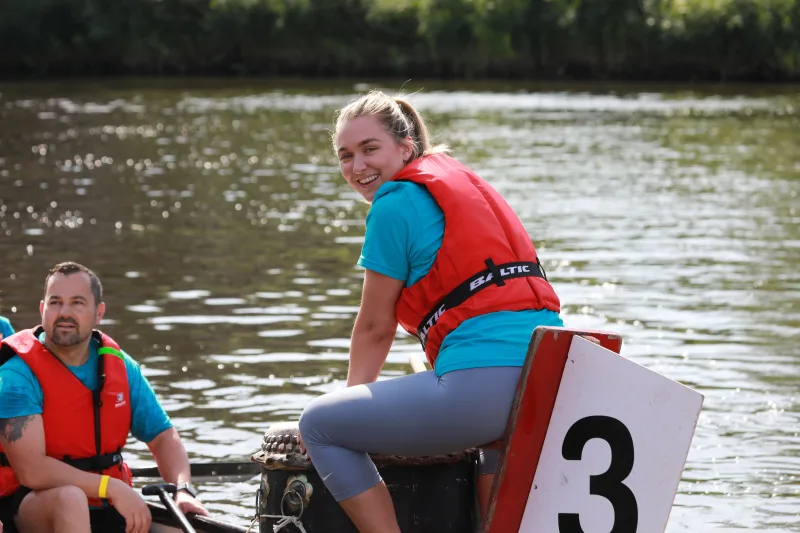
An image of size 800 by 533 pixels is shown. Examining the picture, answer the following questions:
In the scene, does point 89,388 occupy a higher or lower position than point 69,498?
higher

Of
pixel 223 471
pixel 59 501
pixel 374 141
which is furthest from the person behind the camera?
pixel 223 471

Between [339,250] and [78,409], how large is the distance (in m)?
9.53

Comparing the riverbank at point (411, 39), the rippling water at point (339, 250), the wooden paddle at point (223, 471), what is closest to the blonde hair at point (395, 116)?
the wooden paddle at point (223, 471)

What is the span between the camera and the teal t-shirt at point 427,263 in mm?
4098

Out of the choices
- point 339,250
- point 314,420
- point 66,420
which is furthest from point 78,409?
point 339,250

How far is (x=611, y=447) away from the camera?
13.7 ft

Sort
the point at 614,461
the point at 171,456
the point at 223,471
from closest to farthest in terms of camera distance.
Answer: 1. the point at 614,461
2. the point at 171,456
3. the point at 223,471

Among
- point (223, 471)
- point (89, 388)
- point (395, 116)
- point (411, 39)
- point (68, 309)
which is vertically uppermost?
point (395, 116)

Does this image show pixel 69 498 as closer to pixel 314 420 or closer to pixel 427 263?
pixel 314 420

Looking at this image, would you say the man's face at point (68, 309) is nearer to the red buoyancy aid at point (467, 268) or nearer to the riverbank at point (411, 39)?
the red buoyancy aid at point (467, 268)

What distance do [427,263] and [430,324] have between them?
0.20 m

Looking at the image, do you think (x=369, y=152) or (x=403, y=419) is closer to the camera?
(x=403, y=419)

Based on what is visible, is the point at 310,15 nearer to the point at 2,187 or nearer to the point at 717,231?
the point at 2,187

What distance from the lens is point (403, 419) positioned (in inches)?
160
